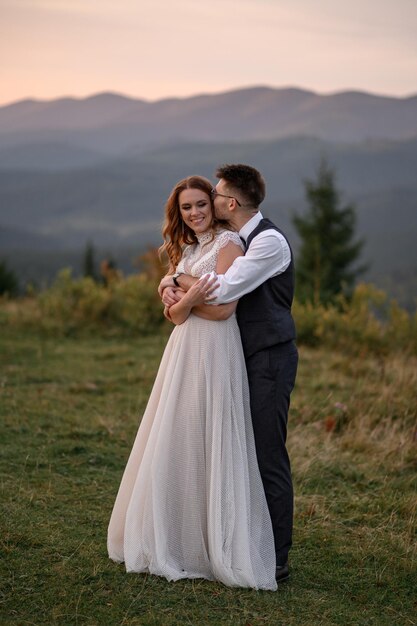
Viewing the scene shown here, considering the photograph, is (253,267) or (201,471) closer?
(253,267)

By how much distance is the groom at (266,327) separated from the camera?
3.69 m

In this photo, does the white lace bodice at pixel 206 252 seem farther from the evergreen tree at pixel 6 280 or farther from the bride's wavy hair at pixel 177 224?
the evergreen tree at pixel 6 280

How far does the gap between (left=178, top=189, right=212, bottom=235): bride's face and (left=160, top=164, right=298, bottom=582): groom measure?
0.06m

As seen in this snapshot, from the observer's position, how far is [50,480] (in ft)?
17.2

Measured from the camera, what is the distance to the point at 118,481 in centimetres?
545

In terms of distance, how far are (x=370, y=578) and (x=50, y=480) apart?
232 cm

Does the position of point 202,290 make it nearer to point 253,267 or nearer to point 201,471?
point 253,267

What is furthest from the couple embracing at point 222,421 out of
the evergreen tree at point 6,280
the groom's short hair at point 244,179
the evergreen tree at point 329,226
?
the evergreen tree at point 329,226

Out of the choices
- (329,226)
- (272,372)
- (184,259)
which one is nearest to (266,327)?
(272,372)

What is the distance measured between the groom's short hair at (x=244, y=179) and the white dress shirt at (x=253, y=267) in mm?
209

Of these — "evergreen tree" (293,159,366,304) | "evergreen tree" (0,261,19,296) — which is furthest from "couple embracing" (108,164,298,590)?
"evergreen tree" (293,159,366,304)

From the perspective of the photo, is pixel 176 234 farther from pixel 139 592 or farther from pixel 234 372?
pixel 139 592

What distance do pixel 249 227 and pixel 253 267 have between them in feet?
0.97

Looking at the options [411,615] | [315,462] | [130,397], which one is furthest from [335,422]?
[411,615]
